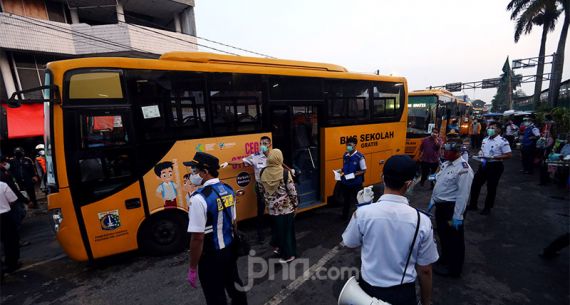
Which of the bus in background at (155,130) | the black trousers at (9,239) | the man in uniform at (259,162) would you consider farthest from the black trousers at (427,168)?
the black trousers at (9,239)

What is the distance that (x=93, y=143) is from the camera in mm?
3693

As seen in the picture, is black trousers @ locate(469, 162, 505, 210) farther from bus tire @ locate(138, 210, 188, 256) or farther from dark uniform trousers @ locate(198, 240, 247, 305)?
bus tire @ locate(138, 210, 188, 256)

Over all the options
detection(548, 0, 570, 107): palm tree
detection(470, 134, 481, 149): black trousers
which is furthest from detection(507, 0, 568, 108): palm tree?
detection(470, 134, 481, 149): black trousers

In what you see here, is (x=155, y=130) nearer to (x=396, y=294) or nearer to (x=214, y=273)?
(x=214, y=273)

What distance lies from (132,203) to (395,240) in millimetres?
3837

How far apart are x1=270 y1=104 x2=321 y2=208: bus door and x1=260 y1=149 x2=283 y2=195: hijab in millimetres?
1622

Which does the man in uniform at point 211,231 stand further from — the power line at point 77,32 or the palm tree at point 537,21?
the palm tree at point 537,21

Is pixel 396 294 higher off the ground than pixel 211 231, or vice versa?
pixel 211 231

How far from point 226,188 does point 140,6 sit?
15851 mm

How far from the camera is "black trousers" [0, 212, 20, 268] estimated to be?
3957 mm

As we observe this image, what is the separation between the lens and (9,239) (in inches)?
160

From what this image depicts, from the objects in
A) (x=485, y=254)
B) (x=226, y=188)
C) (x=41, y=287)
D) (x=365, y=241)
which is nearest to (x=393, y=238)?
(x=365, y=241)

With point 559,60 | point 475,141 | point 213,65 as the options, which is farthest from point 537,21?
point 213,65

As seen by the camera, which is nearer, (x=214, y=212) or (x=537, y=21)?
(x=214, y=212)
